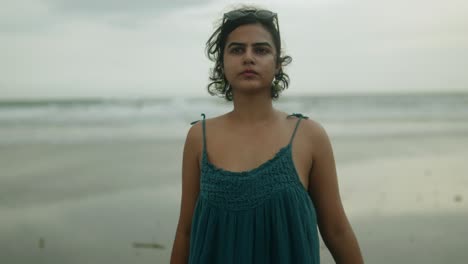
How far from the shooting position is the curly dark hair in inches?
72.3

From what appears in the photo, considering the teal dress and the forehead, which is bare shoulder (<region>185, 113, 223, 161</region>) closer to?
the teal dress

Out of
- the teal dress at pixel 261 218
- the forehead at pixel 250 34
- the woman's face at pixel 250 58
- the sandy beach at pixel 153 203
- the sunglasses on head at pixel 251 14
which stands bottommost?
the sandy beach at pixel 153 203

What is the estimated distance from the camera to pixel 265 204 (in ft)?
5.56

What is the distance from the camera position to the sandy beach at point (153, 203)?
169 inches

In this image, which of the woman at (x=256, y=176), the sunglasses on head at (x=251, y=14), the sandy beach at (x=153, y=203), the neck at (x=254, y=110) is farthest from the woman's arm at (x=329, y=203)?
the sandy beach at (x=153, y=203)

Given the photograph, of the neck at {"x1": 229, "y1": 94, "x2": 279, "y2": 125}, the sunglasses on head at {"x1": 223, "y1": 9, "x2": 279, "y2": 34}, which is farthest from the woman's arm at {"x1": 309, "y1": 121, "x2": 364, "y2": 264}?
the sunglasses on head at {"x1": 223, "y1": 9, "x2": 279, "y2": 34}

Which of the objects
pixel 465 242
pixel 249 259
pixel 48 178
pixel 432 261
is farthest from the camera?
pixel 48 178

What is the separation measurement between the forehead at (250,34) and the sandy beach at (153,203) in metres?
2.46

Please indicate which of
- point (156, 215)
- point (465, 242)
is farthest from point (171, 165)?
point (465, 242)

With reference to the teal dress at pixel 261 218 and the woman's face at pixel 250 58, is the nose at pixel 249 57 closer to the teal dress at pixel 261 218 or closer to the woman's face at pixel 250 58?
the woman's face at pixel 250 58

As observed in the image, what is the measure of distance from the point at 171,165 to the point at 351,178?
7.61 feet

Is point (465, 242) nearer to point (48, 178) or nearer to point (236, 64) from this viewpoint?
point (236, 64)

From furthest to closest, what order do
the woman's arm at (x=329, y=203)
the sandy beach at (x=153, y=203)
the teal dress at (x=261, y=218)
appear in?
the sandy beach at (x=153, y=203) < the woman's arm at (x=329, y=203) < the teal dress at (x=261, y=218)

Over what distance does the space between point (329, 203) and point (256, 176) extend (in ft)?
0.95
